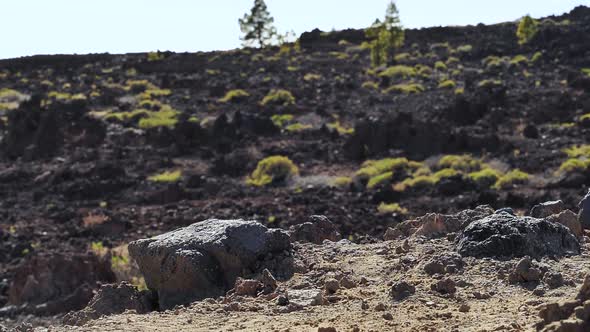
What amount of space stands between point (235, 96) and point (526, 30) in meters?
27.3

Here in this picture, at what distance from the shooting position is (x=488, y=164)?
3300 cm

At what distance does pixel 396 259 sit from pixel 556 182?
2128 centimetres

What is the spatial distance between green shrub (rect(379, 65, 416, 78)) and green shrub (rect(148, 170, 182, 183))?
26542 mm

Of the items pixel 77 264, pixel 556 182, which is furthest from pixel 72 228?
pixel 556 182

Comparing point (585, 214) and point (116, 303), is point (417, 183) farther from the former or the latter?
point (116, 303)

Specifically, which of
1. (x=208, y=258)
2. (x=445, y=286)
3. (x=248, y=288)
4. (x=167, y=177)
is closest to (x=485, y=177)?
(x=167, y=177)

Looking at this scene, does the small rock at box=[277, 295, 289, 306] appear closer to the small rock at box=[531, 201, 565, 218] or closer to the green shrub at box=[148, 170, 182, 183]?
the small rock at box=[531, 201, 565, 218]

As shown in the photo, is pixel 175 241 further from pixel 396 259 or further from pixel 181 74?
pixel 181 74

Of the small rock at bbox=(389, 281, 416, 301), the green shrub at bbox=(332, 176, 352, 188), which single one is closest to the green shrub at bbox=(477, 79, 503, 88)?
the green shrub at bbox=(332, 176, 352, 188)

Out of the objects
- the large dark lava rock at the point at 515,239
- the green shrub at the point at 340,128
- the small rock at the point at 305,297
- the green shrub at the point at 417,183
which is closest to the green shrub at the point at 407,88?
the green shrub at the point at 340,128

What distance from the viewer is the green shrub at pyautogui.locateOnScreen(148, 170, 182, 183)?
3458 cm

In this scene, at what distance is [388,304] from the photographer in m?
7.04

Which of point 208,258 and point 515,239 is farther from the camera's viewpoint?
point 208,258

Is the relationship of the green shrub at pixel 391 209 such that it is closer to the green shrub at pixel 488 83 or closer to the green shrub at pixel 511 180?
the green shrub at pixel 511 180
